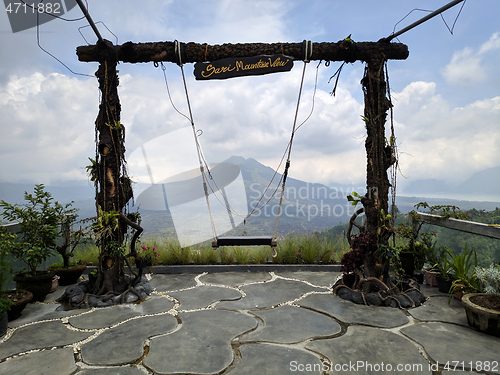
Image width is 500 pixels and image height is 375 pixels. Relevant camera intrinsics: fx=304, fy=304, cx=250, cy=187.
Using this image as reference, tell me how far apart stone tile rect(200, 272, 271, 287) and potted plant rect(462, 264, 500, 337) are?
2.28 meters

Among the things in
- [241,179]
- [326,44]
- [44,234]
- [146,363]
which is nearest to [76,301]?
[44,234]

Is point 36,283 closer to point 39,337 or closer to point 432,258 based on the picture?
point 39,337

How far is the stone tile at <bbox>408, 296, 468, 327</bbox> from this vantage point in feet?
9.15

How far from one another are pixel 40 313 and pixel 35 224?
0.99 m

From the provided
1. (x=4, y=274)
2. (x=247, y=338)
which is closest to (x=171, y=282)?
(x=4, y=274)

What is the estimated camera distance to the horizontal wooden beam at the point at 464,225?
313 centimetres

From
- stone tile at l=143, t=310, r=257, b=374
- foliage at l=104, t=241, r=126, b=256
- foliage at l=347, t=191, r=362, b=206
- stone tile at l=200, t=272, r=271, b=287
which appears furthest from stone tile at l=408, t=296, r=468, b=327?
foliage at l=104, t=241, r=126, b=256

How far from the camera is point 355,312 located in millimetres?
2969

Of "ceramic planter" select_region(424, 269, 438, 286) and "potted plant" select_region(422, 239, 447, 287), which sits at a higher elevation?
"potted plant" select_region(422, 239, 447, 287)

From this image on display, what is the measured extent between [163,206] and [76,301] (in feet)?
11.5

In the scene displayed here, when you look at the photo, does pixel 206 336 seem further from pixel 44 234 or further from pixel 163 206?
pixel 163 206

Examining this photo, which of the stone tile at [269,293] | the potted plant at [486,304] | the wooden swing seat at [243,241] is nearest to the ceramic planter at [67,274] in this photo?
the wooden swing seat at [243,241]

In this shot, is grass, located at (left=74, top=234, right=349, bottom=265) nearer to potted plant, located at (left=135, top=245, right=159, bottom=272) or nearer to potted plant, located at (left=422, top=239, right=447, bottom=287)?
potted plant, located at (left=135, top=245, right=159, bottom=272)

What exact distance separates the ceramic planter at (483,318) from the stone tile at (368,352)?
0.68 metres
